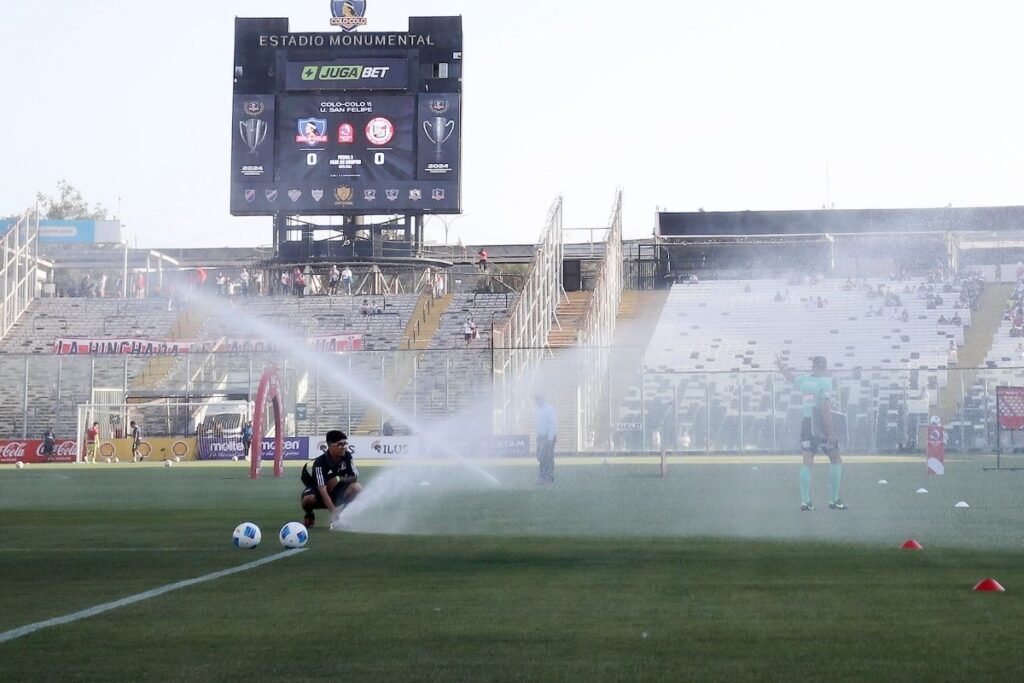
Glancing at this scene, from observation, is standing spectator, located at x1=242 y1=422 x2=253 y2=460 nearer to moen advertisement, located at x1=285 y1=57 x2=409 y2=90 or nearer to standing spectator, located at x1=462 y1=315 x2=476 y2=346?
standing spectator, located at x1=462 y1=315 x2=476 y2=346

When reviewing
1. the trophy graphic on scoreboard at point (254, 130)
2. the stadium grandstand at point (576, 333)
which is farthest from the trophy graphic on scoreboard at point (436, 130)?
the trophy graphic on scoreboard at point (254, 130)

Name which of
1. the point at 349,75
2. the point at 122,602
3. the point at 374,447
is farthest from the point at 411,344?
the point at 122,602

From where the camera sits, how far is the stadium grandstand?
155 ft

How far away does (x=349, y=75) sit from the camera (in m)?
50.1

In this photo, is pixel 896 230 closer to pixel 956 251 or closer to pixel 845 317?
pixel 956 251

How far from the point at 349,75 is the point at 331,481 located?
35.9 meters

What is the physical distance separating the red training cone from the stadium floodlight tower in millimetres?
41029

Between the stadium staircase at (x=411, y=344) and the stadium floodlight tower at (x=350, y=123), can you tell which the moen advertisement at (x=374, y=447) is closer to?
the stadium staircase at (x=411, y=344)

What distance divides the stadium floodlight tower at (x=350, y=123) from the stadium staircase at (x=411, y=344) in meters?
5.80

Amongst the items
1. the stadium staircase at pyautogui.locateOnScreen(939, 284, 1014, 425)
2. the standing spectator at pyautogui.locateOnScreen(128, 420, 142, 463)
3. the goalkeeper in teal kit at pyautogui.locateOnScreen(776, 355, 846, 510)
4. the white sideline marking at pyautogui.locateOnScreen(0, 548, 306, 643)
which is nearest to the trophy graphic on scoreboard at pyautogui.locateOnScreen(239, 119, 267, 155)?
the standing spectator at pyautogui.locateOnScreen(128, 420, 142, 463)

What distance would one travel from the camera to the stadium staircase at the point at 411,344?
4847 centimetres

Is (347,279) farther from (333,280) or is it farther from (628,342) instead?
(628,342)

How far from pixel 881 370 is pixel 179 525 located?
33619 millimetres

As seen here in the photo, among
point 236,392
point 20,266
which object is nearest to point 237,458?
point 236,392
